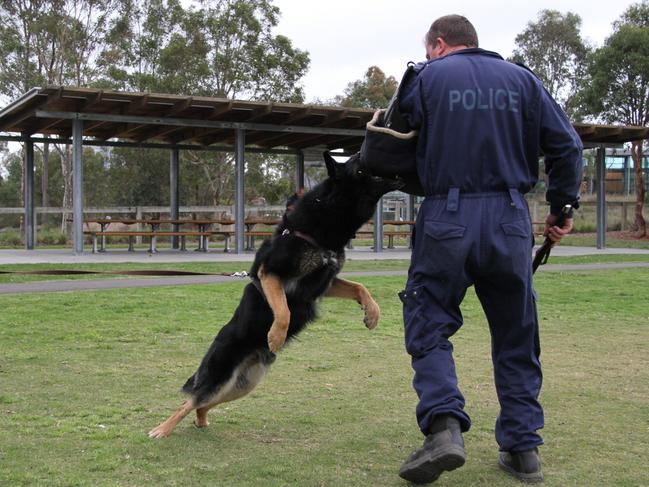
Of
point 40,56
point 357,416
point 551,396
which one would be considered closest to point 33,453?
point 357,416

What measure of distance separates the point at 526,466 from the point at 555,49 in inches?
1643

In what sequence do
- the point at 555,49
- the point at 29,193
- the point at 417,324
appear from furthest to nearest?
the point at 555,49 → the point at 29,193 → the point at 417,324

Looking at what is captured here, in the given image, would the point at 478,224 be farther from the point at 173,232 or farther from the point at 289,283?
the point at 173,232

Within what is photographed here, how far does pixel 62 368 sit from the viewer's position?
5980 mm

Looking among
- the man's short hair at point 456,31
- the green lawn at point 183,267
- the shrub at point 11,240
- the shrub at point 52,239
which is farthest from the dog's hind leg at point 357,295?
the shrub at point 52,239

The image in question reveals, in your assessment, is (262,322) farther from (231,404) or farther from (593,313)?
(593,313)

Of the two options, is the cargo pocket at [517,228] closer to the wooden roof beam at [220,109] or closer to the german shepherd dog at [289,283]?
the german shepherd dog at [289,283]

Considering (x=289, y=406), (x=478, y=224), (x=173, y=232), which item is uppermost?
(x=478, y=224)

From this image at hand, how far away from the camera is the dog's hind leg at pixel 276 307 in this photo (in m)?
3.89

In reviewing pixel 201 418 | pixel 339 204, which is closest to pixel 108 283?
pixel 201 418

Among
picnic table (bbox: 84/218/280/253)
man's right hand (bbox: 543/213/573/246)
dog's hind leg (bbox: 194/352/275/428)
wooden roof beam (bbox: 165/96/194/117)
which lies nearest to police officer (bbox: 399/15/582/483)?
man's right hand (bbox: 543/213/573/246)

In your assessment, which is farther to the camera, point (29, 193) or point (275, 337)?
point (29, 193)

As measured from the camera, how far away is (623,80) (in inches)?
1196

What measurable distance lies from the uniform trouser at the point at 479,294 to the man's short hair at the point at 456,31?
787 millimetres
